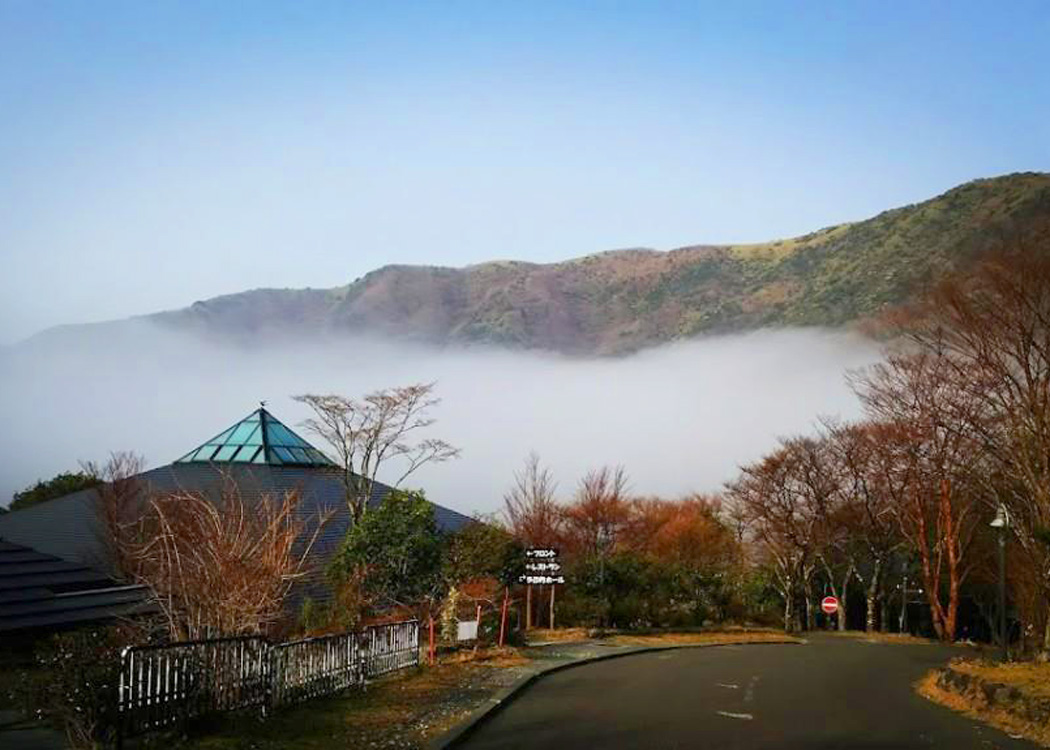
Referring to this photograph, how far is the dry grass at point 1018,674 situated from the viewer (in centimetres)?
1373

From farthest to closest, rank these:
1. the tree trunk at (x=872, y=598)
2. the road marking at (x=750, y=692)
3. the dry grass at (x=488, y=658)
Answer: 1. the tree trunk at (x=872, y=598)
2. the dry grass at (x=488, y=658)
3. the road marking at (x=750, y=692)

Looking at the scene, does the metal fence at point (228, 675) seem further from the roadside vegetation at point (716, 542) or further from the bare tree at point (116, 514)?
the bare tree at point (116, 514)

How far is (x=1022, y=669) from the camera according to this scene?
16312mm

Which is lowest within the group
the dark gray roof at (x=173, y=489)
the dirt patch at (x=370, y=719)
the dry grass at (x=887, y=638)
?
the dry grass at (x=887, y=638)

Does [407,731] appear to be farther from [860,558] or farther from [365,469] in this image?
[860,558]

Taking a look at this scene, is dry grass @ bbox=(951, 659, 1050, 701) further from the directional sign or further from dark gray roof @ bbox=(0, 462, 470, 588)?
dark gray roof @ bbox=(0, 462, 470, 588)

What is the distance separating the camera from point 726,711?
13.5 m

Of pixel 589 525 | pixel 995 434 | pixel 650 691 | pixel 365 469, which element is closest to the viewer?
pixel 650 691

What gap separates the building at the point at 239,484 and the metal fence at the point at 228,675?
18976 millimetres

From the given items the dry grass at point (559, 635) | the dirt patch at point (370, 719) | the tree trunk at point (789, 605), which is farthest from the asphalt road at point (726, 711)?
the tree trunk at point (789, 605)

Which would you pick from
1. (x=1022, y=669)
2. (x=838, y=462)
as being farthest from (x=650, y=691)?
(x=838, y=462)

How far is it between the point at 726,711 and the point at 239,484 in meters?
24.9

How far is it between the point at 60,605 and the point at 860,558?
130ft

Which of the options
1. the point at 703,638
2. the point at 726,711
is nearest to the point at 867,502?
the point at 703,638
